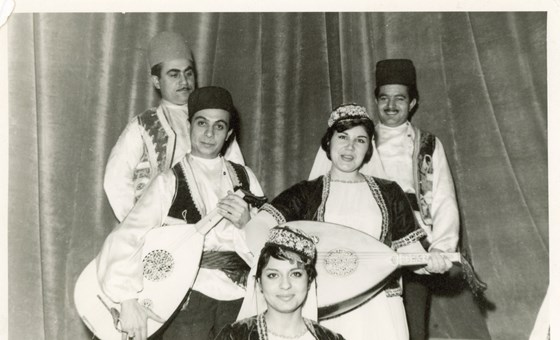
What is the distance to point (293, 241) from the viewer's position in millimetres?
2527

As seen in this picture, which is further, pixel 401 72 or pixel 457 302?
pixel 457 302

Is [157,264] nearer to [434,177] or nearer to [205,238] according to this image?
[205,238]

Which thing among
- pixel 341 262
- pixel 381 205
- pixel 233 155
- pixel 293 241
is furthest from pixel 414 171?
pixel 293 241

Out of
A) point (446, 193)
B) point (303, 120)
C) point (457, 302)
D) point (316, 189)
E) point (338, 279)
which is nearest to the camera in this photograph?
point (338, 279)

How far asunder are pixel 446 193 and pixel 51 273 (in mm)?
1798

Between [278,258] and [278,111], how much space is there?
4.74 feet

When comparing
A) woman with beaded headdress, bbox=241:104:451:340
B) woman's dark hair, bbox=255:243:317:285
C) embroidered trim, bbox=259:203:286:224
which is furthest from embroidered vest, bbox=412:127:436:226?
woman's dark hair, bbox=255:243:317:285

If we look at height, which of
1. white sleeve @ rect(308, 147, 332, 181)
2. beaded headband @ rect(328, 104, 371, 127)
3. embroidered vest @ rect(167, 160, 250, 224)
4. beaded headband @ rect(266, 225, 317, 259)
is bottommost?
beaded headband @ rect(266, 225, 317, 259)

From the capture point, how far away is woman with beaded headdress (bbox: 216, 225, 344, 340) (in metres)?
2.48

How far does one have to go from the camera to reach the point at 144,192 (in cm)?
298

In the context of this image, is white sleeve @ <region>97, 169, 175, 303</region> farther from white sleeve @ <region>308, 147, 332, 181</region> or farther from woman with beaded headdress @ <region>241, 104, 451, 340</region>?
white sleeve @ <region>308, 147, 332, 181</region>

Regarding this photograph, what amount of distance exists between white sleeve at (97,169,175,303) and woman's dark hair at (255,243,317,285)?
51cm

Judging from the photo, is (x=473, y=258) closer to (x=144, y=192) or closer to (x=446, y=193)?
(x=446, y=193)

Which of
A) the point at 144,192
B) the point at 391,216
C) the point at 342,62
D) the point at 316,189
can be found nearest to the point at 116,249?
the point at 144,192
